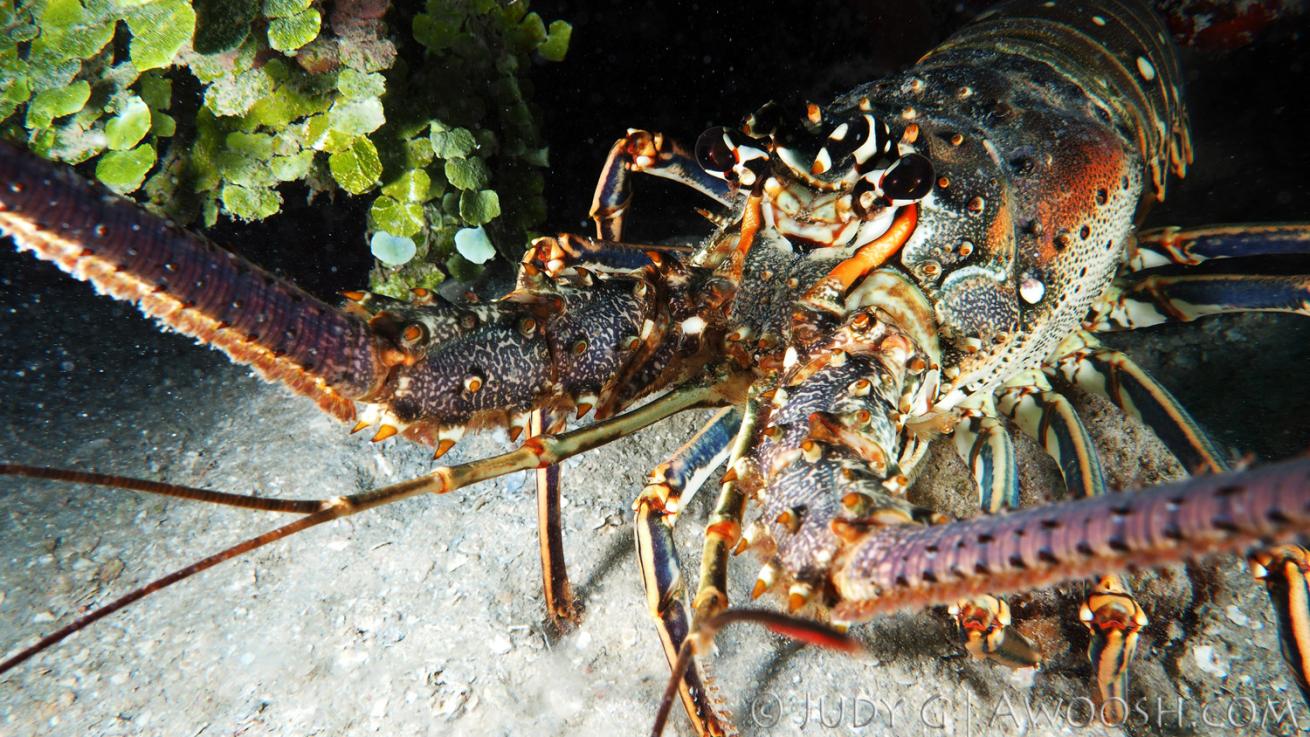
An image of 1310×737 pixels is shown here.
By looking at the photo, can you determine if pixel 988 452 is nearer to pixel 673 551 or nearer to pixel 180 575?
pixel 673 551

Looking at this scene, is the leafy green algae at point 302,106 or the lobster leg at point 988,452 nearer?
the lobster leg at point 988,452

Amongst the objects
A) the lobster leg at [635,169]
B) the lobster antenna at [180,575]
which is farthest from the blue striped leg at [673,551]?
the lobster leg at [635,169]

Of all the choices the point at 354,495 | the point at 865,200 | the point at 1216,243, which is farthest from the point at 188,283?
the point at 1216,243

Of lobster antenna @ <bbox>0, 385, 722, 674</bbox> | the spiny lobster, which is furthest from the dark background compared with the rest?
lobster antenna @ <bbox>0, 385, 722, 674</bbox>

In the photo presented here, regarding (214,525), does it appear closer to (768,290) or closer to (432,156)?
(432,156)

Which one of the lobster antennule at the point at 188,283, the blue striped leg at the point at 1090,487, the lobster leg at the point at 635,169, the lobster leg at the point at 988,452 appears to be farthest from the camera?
the lobster leg at the point at 635,169

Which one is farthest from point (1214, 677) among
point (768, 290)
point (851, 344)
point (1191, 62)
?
point (1191, 62)

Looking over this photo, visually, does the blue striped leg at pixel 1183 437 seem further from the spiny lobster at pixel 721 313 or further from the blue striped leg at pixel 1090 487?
the spiny lobster at pixel 721 313

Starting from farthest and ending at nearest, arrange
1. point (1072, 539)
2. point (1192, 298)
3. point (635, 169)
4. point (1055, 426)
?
point (635, 169) → point (1192, 298) → point (1055, 426) → point (1072, 539)
